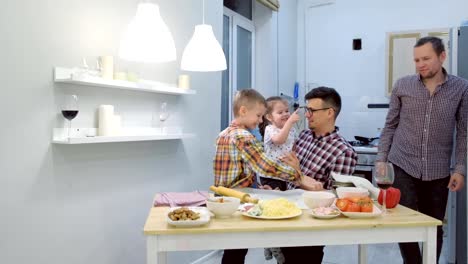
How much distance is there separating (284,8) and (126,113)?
9.88 feet

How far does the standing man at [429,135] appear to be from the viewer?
91.6 inches

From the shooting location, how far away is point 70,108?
1.85 m

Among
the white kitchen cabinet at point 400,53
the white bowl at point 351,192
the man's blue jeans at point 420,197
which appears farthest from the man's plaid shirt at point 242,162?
the white kitchen cabinet at point 400,53

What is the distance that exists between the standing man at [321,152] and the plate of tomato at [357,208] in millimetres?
416

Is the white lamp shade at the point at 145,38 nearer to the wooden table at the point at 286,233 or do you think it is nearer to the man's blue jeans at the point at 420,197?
the wooden table at the point at 286,233

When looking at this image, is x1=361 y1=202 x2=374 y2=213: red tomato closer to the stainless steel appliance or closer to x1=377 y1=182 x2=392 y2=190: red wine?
x1=377 y1=182 x2=392 y2=190: red wine

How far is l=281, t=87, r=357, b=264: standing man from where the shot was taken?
1.97m

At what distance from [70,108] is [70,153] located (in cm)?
22

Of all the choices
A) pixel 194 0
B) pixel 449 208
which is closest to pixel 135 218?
pixel 194 0

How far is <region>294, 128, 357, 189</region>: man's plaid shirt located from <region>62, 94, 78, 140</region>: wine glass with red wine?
1111 millimetres

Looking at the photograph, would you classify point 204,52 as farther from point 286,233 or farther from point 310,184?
point 286,233

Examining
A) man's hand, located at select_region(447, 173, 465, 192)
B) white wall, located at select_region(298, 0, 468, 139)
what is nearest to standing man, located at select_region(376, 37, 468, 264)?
man's hand, located at select_region(447, 173, 465, 192)

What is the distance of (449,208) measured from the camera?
309cm

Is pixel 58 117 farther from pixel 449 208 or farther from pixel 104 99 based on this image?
pixel 449 208
